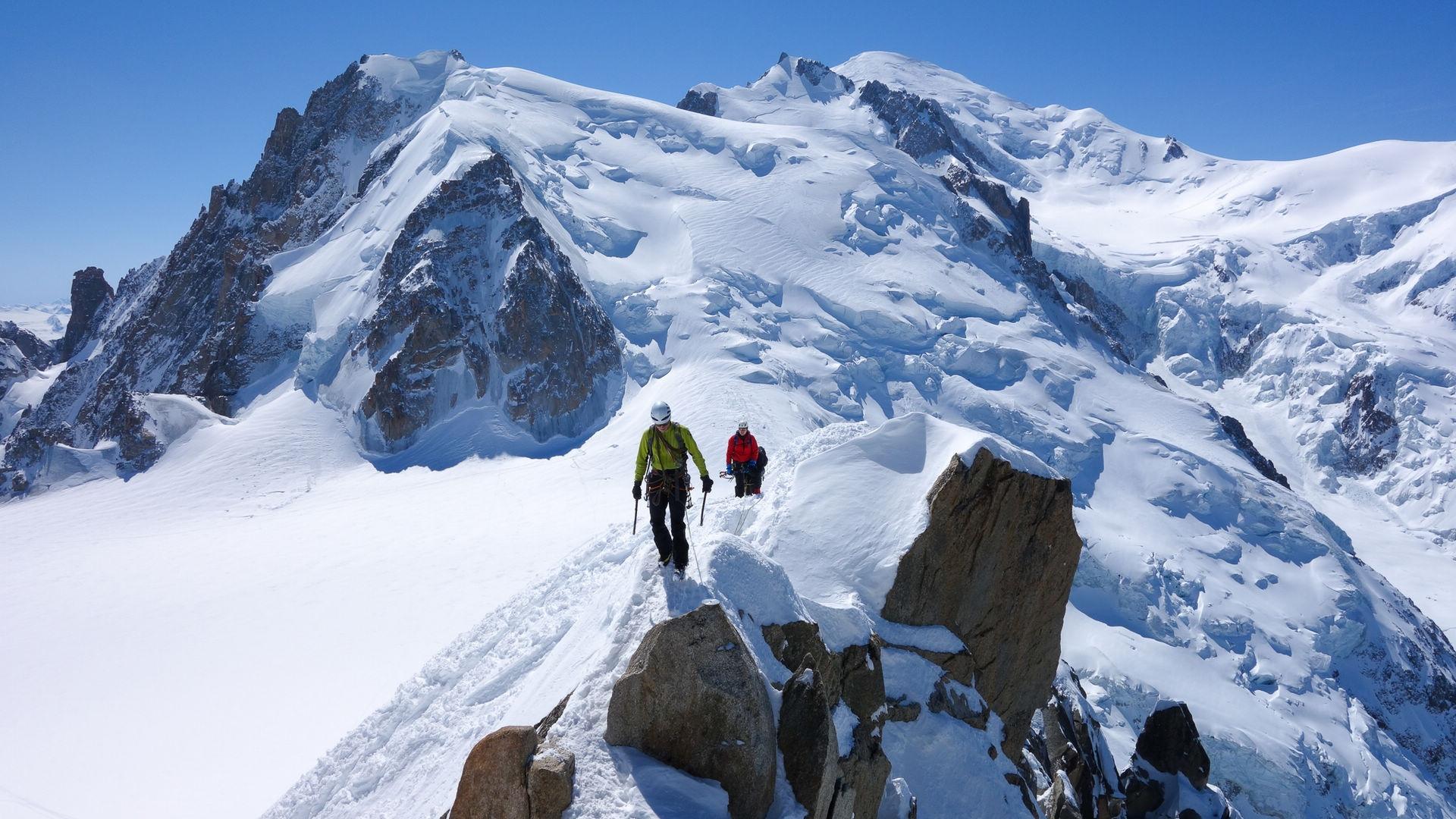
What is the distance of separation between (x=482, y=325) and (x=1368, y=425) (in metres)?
143

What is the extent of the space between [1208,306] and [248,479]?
159228 millimetres

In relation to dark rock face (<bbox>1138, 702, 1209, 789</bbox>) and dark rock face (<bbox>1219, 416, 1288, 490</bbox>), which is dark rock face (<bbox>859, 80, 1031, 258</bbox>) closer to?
dark rock face (<bbox>1219, 416, 1288, 490</bbox>)

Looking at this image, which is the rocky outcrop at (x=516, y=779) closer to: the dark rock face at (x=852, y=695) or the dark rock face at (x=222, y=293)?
the dark rock face at (x=852, y=695)

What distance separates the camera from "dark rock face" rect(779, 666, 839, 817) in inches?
320

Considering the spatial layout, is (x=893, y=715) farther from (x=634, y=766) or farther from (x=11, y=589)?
(x=11, y=589)

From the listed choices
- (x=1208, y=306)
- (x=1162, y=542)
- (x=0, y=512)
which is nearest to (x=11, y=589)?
(x=0, y=512)

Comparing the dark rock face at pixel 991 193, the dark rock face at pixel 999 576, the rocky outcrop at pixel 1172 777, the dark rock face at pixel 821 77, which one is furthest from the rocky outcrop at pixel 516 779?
the dark rock face at pixel 821 77

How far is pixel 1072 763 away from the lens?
1761 centimetres

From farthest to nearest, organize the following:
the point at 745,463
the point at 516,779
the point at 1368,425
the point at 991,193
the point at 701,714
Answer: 1. the point at 1368,425
2. the point at 991,193
3. the point at 745,463
4. the point at 701,714
5. the point at 516,779

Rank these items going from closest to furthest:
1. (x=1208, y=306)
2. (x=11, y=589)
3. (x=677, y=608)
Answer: (x=677, y=608), (x=11, y=589), (x=1208, y=306)

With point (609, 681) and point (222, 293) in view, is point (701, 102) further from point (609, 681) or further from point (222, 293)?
point (609, 681)

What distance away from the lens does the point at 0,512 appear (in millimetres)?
51781

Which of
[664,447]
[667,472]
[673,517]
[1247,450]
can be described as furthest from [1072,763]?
[1247,450]

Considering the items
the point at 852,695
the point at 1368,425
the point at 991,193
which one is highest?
the point at 991,193
